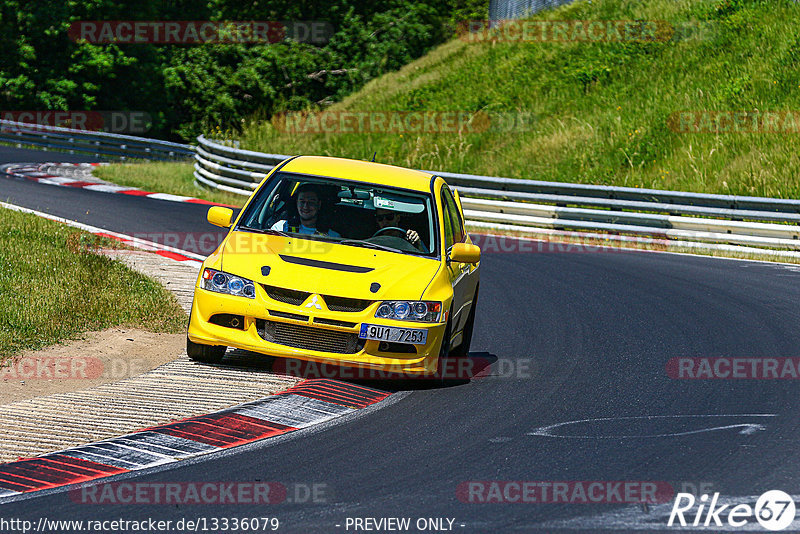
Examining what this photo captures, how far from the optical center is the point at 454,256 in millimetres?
9430

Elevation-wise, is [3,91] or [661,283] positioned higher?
[3,91]

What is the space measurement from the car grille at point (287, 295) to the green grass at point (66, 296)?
239 cm

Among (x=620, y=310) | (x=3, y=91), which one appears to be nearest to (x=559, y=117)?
(x=620, y=310)

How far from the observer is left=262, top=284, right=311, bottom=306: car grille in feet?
28.2

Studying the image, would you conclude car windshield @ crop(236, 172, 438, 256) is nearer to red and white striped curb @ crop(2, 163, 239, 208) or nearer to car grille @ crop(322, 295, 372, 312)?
car grille @ crop(322, 295, 372, 312)

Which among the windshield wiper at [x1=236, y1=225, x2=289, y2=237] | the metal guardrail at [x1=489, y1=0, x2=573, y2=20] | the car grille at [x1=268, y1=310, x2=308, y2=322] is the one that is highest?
the metal guardrail at [x1=489, y1=0, x2=573, y2=20]

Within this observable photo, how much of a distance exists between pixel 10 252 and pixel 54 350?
432 cm

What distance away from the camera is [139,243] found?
54.3 ft

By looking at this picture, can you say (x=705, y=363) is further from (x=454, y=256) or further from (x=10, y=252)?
(x=10, y=252)

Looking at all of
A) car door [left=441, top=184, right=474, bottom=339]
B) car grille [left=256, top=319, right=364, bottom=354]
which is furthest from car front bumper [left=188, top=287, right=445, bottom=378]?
car door [left=441, top=184, right=474, bottom=339]

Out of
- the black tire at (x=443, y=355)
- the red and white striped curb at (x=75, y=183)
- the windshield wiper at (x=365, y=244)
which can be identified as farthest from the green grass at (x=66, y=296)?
the red and white striped curb at (x=75, y=183)

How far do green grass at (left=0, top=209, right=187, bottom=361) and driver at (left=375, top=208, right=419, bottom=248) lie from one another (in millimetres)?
2315

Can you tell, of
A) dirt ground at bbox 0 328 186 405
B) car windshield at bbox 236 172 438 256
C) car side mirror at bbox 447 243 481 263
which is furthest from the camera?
car windshield at bbox 236 172 438 256

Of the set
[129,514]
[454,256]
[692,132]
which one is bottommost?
[129,514]
